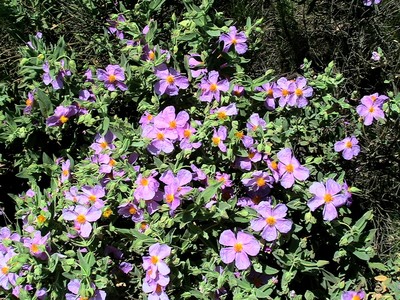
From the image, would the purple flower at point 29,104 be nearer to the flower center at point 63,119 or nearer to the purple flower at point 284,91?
the flower center at point 63,119

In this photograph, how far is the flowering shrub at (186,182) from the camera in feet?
5.41

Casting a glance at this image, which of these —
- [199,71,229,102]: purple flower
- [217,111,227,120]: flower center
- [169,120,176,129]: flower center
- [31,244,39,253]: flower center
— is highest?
[199,71,229,102]: purple flower

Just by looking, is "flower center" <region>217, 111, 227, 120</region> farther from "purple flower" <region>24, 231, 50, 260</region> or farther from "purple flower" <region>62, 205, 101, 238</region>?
"purple flower" <region>24, 231, 50, 260</region>

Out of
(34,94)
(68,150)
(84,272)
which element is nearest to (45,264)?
(84,272)

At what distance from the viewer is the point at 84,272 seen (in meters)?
1.61

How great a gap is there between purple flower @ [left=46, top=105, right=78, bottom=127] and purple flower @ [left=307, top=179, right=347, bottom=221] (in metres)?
0.95

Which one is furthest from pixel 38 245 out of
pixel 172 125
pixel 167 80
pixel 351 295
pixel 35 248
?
pixel 351 295

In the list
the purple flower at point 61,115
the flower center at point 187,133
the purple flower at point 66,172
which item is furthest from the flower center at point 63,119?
the flower center at point 187,133

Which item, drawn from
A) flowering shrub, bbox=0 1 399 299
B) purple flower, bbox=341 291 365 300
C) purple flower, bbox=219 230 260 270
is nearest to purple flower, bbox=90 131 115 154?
flowering shrub, bbox=0 1 399 299

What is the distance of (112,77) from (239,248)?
807mm

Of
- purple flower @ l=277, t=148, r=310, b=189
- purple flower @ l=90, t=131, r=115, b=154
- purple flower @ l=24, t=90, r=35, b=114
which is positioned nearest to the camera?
purple flower @ l=277, t=148, r=310, b=189

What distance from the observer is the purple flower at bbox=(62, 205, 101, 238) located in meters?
1.69

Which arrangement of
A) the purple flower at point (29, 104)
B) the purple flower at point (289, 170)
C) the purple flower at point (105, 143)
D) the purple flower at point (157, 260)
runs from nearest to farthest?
the purple flower at point (157, 260), the purple flower at point (289, 170), the purple flower at point (105, 143), the purple flower at point (29, 104)

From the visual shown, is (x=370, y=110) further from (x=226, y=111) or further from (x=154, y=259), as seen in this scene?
(x=154, y=259)
